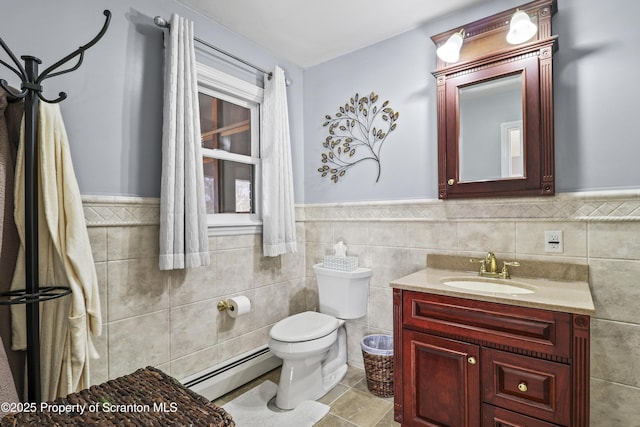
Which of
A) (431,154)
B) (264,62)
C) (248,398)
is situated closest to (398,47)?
(431,154)

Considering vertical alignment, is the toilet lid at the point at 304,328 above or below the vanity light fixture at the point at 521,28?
below

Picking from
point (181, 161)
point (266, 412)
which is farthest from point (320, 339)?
point (181, 161)

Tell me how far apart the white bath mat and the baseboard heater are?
4.2 inches

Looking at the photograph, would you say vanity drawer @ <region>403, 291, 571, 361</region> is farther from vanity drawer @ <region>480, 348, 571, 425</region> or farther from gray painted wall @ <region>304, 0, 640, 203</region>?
gray painted wall @ <region>304, 0, 640, 203</region>

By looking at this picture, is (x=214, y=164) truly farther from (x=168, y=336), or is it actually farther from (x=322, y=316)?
(x=322, y=316)

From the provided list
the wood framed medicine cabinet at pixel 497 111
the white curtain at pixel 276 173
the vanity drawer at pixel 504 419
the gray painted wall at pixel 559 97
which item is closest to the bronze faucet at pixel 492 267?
the wood framed medicine cabinet at pixel 497 111

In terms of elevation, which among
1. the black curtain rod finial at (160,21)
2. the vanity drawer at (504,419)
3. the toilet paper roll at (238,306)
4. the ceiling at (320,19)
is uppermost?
the ceiling at (320,19)

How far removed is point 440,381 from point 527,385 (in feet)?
1.17

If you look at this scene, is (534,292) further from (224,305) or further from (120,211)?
(120,211)

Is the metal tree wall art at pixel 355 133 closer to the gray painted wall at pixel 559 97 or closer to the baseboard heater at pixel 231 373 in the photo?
the gray painted wall at pixel 559 97

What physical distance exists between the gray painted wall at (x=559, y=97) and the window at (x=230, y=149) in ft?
1.75

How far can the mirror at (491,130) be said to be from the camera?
1.75 meters

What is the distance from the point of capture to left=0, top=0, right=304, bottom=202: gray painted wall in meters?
1.41

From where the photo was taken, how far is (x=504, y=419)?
135 cm
